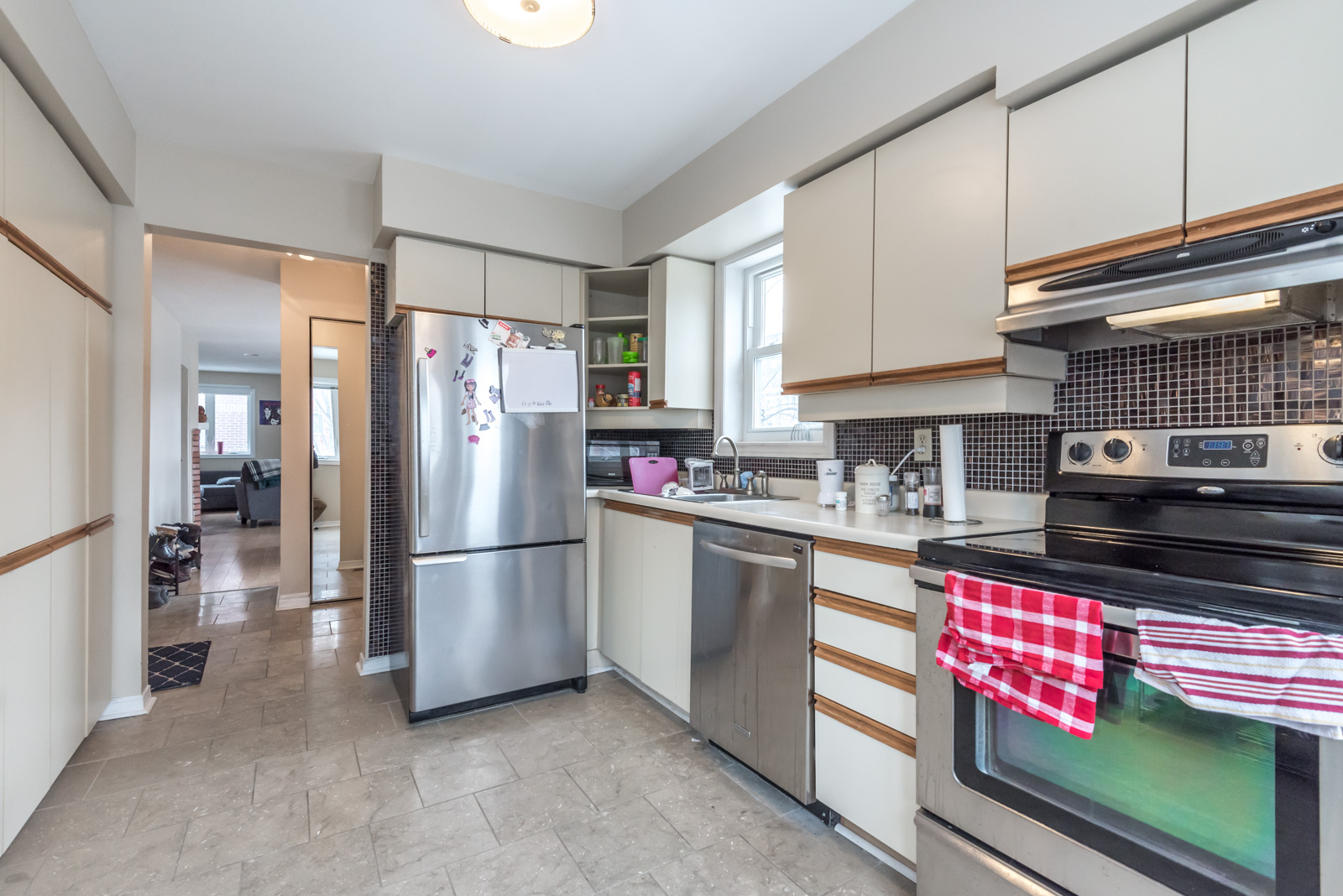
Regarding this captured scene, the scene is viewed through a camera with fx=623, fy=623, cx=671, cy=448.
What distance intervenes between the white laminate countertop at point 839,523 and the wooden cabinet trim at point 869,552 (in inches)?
0.5

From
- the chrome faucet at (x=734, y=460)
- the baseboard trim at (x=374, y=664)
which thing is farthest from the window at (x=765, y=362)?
the baseboard trim at (x=374, y=664)

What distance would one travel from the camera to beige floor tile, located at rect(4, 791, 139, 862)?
1749 mm

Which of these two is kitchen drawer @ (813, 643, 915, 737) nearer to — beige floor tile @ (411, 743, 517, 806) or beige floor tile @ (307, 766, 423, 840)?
beige floor tile @ (411, 743, 517, 806)

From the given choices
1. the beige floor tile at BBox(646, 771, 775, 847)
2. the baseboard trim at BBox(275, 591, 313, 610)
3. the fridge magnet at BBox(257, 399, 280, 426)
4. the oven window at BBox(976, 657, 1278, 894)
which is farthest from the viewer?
the fridge magnet at BBox(257, 399, 280, 426)

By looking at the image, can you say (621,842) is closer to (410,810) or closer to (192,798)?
(410,810)

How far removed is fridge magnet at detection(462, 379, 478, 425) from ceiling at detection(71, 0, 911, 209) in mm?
1060

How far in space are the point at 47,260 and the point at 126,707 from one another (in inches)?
73.3

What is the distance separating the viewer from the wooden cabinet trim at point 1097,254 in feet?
4.45

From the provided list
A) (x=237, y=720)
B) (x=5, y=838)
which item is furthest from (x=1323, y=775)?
(x=237, y=720)

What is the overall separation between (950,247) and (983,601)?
3.32ft

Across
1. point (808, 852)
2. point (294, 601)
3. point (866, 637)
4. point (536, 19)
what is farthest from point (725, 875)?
point (294, 601)

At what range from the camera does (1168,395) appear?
1587 mm

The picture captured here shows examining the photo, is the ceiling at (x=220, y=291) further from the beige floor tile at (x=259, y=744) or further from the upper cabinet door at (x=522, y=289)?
the beige floor tile at (x=259, y=744)

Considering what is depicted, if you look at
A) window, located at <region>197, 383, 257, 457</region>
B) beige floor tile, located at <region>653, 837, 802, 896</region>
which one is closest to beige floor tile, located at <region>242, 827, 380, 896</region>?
beige floor tile, located at <region>653, 837, 802, 896</region>
